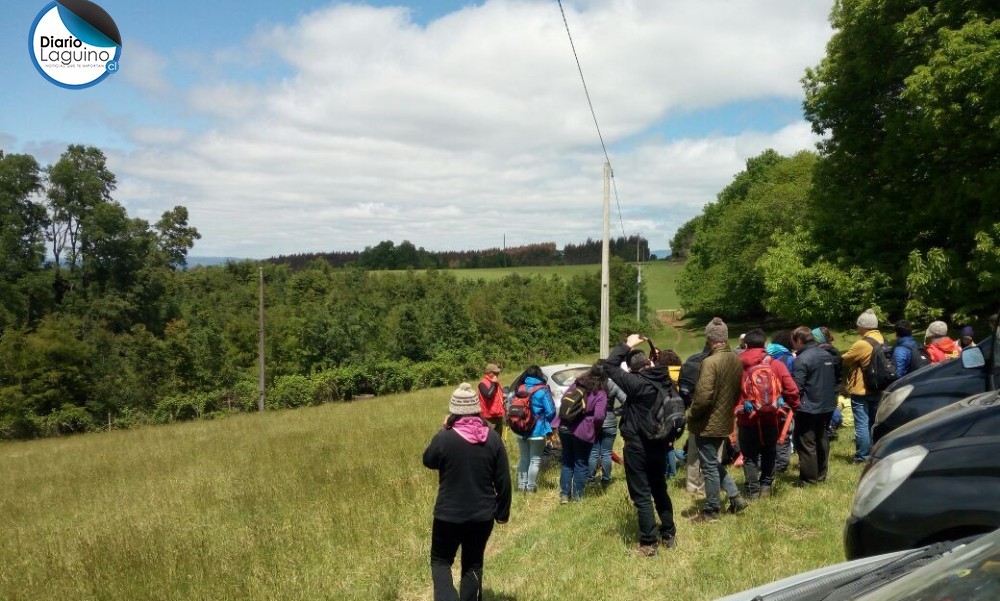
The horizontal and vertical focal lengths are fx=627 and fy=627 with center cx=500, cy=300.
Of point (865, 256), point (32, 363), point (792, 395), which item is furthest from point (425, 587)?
point (32, 363)

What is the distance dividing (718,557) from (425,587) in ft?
8.29

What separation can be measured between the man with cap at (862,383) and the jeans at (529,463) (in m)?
3.84

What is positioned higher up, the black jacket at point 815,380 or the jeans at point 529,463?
the black jacket at point 815,380

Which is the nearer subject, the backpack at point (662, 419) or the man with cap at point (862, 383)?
the backpack at point (662, 419)

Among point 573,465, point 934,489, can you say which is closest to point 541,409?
point 573,465

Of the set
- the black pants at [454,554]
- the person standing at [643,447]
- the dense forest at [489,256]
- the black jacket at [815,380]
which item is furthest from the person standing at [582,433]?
the dense forest at [489,256]

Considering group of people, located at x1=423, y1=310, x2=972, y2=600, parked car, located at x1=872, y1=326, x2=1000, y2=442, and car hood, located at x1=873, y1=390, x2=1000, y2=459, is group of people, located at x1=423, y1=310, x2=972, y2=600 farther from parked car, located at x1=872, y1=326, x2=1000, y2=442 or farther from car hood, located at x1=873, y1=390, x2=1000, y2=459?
car hood, located at x1=873, y1=390, x2=1000, y2=459

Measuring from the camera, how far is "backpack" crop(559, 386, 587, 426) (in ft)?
23.0

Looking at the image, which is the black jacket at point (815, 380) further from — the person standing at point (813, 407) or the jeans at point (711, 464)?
the jeans at point (711, 464)

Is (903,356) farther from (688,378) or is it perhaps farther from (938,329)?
(688,378)

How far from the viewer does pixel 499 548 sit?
21.1ft

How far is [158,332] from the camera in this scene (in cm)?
5172

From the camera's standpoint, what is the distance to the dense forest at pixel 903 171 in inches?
534

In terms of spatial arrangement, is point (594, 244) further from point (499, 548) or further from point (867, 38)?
point (499, 548)
